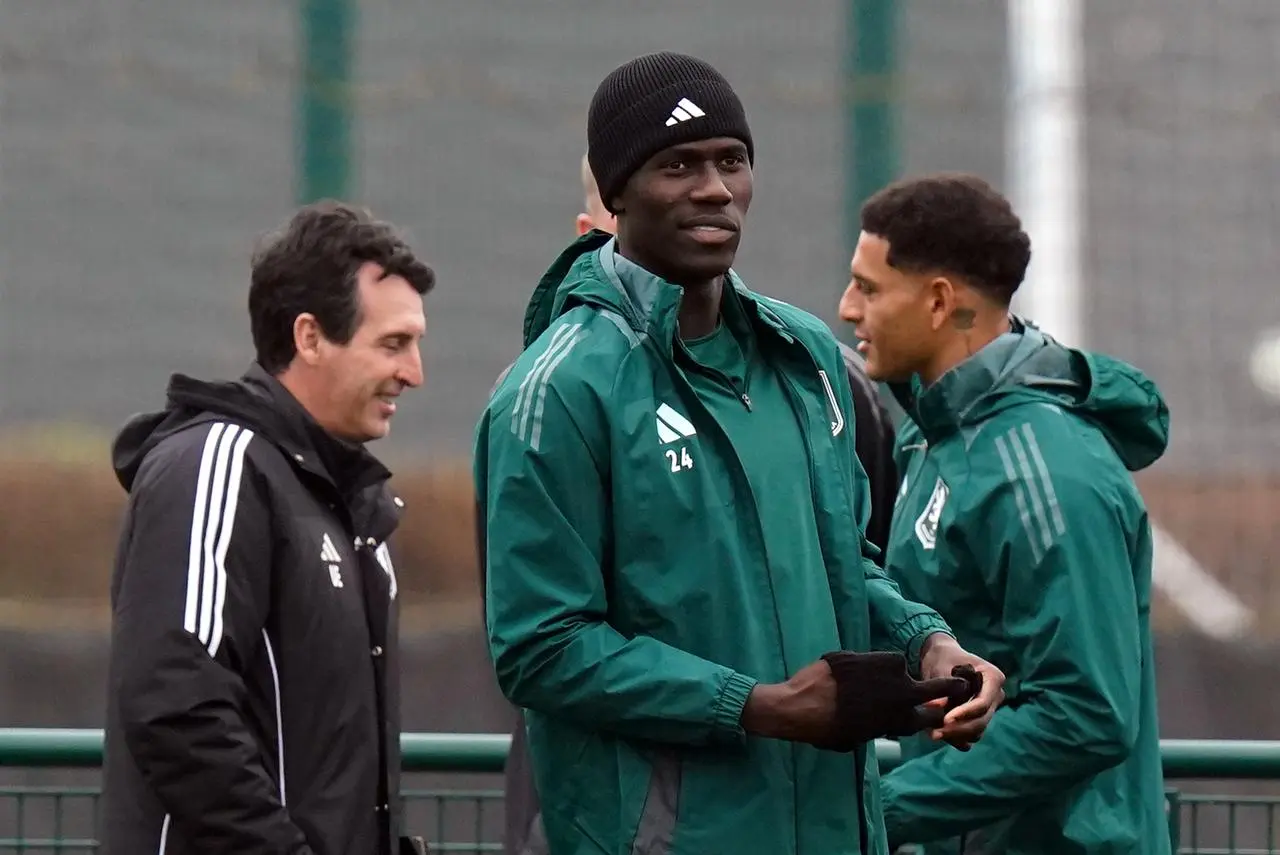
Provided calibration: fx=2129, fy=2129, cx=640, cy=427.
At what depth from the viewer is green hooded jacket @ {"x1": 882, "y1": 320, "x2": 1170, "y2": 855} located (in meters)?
3.23

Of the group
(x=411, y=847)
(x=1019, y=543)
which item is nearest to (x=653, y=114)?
(x=1019, y=543)

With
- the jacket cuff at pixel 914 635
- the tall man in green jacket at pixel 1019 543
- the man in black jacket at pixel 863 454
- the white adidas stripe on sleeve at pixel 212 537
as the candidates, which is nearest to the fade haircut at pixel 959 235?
the tall man in green jacket at pixel 1019 543

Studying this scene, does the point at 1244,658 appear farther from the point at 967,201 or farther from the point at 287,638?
the point at 287,638

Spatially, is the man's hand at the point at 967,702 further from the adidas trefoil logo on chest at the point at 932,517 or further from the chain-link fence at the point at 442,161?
the chain-link fence at the point at 442,161

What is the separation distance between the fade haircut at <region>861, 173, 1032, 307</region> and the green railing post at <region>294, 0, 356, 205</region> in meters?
4.45

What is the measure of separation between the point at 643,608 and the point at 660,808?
238 mm

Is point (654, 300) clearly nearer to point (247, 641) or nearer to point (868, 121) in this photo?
point (247, 641)

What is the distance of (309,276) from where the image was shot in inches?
144

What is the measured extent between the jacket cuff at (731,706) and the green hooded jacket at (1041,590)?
89cm

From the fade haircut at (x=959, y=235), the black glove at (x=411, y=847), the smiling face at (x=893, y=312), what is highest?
the fade haircut at (x=959, y=235)

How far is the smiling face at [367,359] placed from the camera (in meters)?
3.64

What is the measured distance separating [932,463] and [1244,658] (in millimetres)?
5251

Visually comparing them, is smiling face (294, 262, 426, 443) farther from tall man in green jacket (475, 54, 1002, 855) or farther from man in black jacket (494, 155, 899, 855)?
tall man in green jacket (475, 54, 1002, 855)

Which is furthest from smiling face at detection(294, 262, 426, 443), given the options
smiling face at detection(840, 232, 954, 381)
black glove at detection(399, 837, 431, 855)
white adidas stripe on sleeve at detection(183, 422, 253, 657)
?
smiling face at detection(840, 232, 954, 381)
